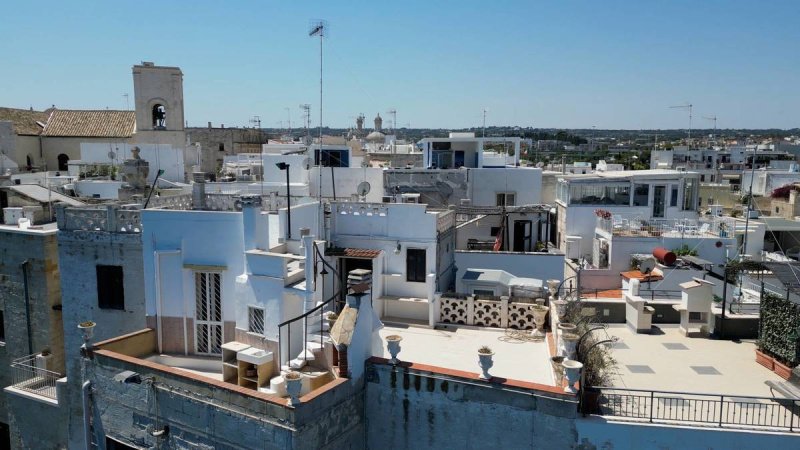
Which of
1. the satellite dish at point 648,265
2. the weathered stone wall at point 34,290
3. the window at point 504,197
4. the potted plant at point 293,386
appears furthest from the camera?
the window at point 504,197

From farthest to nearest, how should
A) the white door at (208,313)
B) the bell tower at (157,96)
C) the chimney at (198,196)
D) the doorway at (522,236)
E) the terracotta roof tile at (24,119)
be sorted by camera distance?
1. the terracotta roof tile at (24,119)
2. the bell tower at (157,96)
3. the doorway at (522,236)
4. the chimney at (198,196)
5. the white door at (208,313)

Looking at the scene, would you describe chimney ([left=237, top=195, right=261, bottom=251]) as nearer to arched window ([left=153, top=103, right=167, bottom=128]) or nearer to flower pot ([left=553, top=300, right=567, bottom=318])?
flower pot ([left=553, top=300, right=567, bottom=318])

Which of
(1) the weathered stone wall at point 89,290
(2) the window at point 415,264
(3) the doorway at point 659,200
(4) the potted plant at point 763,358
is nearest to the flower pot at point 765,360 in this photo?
(4) the potted plant at point 763,358

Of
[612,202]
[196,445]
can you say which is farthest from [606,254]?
[196,445]

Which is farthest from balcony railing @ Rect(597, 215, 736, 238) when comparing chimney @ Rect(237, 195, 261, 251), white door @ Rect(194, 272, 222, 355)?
white door @ Rect(194, 272, 222, 355)

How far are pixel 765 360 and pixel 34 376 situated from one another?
64.2 ft

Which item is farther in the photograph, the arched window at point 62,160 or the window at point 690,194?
the arched window at point 62,160

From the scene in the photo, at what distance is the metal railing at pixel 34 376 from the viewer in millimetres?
17128

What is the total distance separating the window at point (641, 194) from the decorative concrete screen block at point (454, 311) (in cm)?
1540

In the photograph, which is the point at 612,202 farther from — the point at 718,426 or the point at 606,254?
the point at 718,426

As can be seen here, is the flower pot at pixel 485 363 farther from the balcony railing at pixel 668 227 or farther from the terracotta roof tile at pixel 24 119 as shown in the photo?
the terracotta roof tile at pixel 24 119

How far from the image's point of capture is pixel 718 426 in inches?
401

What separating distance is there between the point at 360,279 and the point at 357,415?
263 cm

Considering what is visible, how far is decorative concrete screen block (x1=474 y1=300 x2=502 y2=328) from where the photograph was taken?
1541 centimetres
